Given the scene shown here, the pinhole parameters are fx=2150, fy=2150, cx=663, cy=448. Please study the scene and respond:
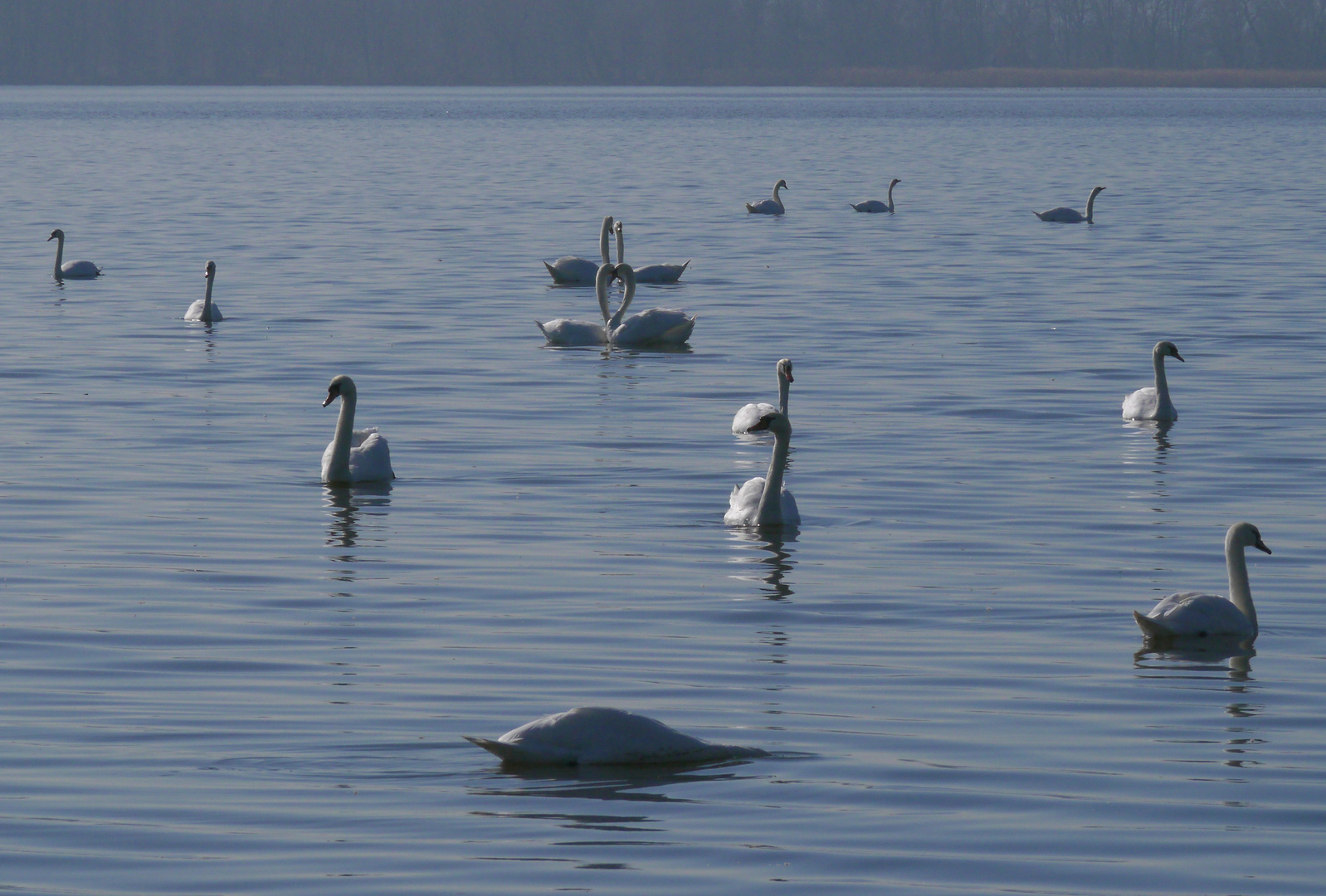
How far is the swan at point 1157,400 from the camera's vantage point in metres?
18.4

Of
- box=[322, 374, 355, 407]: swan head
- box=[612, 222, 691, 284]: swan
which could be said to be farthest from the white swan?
box=[612, 222, 691, 284]: swan

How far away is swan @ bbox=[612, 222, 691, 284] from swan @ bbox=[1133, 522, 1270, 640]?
20004 millimetres

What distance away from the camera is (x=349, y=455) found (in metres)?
15.8

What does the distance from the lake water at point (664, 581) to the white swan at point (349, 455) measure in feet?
0.67

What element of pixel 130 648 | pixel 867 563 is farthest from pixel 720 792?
pixel 867 563

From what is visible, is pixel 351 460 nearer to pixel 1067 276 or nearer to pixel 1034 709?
pixel 1034 709

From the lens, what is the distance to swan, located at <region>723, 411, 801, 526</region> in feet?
44.8

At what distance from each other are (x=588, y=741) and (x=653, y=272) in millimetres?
23258

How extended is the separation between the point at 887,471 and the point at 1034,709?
691 cm

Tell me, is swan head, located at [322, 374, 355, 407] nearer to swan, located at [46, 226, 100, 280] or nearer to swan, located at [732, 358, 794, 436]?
swan, located at [732, 358, 794, 436]

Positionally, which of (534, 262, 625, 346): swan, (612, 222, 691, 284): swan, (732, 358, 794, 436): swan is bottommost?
(732, 358, 794, 436): swan

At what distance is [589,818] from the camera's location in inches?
306

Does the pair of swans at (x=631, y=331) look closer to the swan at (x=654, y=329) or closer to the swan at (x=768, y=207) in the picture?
the swan at (x=654, y=329)

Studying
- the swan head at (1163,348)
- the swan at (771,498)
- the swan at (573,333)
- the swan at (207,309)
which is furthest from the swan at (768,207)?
the swan at (771,498)
